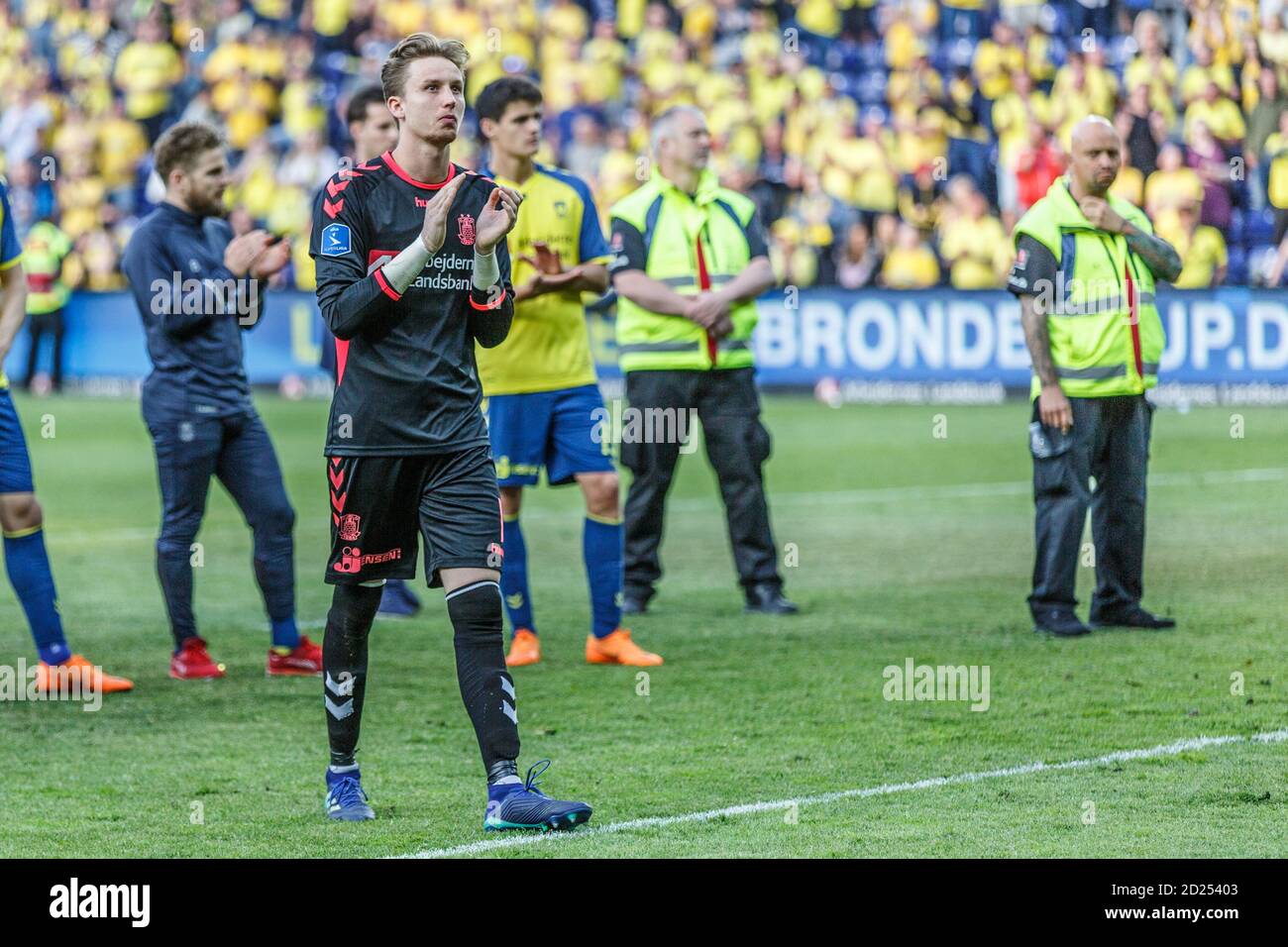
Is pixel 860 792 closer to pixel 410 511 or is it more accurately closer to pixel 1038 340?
pixel 410 511

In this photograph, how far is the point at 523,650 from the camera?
8.47 metres

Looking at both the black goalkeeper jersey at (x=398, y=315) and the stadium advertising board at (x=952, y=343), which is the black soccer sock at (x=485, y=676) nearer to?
the black goalkeeper jersey at (x=398, y=315)

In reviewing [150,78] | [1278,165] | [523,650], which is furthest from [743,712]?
[150,78]

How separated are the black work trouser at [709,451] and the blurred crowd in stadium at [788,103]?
11133 millimetres

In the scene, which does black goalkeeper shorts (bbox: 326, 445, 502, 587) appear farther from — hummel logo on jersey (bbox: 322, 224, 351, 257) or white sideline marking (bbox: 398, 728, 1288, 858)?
white sideline marking (bbox: 398, 728, 1288, 858)

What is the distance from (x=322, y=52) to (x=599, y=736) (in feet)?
75.3

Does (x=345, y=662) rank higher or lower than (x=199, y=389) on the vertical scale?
lower

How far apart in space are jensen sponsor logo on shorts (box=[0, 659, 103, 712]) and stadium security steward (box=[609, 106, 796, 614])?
2824 millimetres

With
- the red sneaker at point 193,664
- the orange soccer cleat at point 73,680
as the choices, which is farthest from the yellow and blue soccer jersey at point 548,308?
the orange soccer cleat at point 73,680

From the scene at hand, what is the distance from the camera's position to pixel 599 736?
22.3 feet

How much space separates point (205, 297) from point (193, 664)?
1.52 meters
